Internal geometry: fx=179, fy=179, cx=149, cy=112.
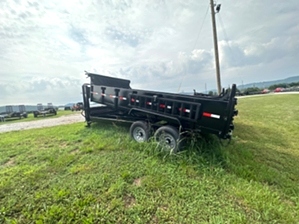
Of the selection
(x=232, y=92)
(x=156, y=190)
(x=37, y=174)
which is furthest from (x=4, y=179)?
(x=232, y=92)

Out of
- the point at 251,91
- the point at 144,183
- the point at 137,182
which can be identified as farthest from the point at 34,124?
the point at 251,91

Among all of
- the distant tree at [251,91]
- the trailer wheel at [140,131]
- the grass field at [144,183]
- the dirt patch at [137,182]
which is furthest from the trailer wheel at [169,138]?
the distant tree at [251,91]

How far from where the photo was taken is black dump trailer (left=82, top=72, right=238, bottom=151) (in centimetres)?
340

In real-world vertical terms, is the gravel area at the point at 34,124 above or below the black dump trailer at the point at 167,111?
below

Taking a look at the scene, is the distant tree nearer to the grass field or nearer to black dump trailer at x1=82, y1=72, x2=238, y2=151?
the grass field

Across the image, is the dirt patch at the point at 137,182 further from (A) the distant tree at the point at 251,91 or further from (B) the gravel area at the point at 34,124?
(A) the distant tree at the point at 251,91

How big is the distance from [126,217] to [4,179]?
7.70 feet

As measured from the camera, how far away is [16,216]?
2250 millimetres

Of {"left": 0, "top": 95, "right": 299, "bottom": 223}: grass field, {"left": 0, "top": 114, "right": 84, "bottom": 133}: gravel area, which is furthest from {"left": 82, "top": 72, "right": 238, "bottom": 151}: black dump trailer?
{"left": 0, "top": 114, "right": 84, "bottom": 133}: gravel area

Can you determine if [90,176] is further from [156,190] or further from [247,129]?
[247,129]

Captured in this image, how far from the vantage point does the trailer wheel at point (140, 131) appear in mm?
4211

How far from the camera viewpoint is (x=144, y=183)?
284 centimetres

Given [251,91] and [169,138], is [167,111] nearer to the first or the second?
[169,138]

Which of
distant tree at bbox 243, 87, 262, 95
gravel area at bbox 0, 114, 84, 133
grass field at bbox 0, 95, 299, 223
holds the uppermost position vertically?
distant tree at bbox 243, 87, 262, 95
